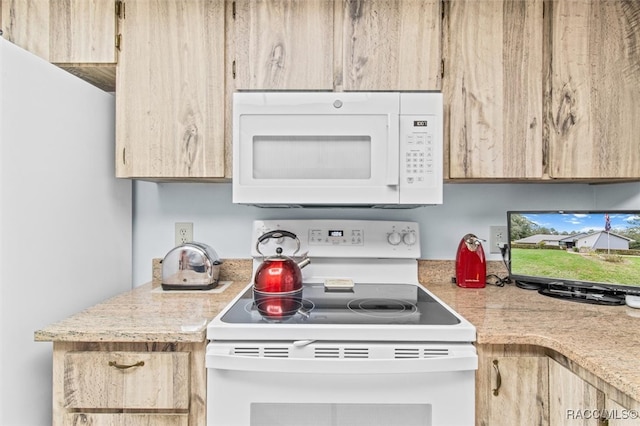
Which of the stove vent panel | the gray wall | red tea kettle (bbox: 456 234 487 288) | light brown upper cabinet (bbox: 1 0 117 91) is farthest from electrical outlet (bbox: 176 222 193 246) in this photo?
red tea kettle (bbox: 456 234 487 288)

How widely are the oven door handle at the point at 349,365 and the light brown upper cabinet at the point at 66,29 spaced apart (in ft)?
3.89

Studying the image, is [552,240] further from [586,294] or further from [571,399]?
[571,399]

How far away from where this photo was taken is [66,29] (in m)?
1.34

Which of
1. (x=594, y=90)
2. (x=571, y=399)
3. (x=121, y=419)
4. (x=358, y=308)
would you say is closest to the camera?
(x=571, y=399)

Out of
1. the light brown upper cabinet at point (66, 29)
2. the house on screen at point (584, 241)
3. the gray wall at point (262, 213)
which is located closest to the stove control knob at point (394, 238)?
the gray wall at point (262, 213)

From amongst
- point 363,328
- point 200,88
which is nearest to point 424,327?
point 363,328

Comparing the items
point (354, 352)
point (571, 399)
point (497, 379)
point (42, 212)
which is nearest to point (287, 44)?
point (42, 212)

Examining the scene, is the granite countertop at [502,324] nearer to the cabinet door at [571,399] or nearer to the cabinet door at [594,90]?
the cabinet door at [571,399]

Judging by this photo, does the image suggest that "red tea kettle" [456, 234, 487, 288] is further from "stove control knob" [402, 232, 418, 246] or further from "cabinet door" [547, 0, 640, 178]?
"cabinet door" [547, 0, 640, 178]

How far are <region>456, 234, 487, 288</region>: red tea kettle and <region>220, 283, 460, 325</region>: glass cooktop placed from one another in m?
0.21

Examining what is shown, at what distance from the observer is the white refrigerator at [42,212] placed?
0.99m

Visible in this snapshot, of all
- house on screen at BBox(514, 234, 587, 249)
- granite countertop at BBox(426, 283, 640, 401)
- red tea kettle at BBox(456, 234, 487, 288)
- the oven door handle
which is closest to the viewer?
granite countertop at BBox(426, 283, 640, 401)

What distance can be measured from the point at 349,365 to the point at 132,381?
0.60m

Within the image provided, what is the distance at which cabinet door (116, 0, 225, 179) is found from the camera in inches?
52.9
